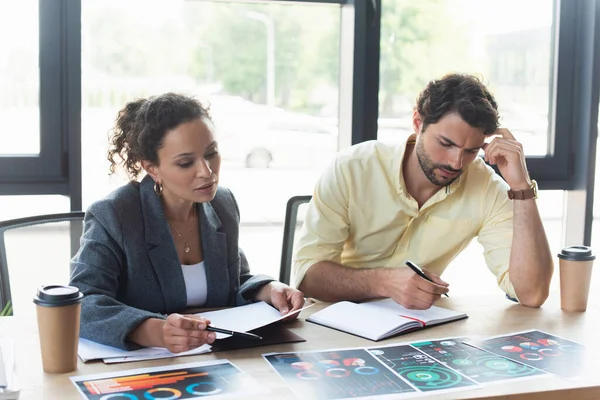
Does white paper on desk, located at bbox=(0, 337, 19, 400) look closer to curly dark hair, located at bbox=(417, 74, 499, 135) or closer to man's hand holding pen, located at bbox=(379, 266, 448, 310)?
man's hand holding pen, located at bbox=(379, 266, 448, 310)

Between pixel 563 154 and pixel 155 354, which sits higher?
pixel 563 154

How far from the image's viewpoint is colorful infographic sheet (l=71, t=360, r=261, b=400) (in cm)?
129

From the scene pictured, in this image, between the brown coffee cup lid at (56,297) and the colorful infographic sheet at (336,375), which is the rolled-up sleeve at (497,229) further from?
the brown coffee cup lid at (56,297)

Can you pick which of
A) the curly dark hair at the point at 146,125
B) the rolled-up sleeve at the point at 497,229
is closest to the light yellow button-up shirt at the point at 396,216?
the rolled-up sleeve at the point at 497,229

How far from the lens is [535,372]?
4.80 feet

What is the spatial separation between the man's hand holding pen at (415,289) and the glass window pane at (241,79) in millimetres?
1159

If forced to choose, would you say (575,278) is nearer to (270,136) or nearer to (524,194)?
(524,194)

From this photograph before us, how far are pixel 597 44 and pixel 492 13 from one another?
0.45 m

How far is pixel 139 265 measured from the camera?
178 centimetres

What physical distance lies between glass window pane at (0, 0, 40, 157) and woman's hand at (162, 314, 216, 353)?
4.68 ft

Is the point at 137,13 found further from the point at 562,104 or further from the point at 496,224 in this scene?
the point at 562,104

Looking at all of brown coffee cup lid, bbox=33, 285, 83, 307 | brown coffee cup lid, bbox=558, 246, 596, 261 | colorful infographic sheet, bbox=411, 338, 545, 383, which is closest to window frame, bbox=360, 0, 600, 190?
brown coffee cup lid, bbox=558, 246, 596, 261

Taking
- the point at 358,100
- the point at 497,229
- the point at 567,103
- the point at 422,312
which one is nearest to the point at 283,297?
the point at 422,312

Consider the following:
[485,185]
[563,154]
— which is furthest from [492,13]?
[485,185]
